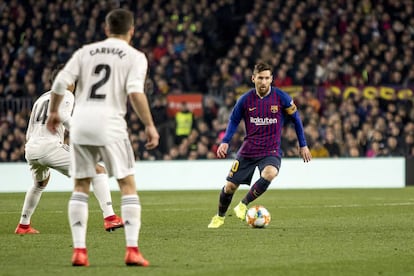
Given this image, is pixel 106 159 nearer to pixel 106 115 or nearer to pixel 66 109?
pixel 106 115

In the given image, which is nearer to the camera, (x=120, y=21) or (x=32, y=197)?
(x=120, y=21)

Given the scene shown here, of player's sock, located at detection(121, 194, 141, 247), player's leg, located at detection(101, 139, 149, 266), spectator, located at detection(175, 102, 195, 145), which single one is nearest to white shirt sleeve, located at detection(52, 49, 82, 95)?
player's leg, located at detection(101, 139, 149, 266)

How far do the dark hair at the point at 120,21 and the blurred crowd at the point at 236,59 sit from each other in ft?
47.9

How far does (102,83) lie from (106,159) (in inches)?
23.9

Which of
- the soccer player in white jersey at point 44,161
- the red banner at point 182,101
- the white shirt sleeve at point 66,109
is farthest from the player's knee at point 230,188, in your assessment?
the red banner at point 182,101

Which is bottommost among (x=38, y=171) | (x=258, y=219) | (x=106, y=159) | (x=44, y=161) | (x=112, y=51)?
(x=258, y=219)

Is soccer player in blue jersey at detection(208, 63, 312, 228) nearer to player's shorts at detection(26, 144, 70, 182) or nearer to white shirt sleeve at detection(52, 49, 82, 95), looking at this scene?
player's shorts at detection(26, 144, 70, 182)

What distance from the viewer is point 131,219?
7.72 metres

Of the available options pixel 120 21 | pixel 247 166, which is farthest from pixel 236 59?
pixel 120 21

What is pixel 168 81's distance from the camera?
80.8ft

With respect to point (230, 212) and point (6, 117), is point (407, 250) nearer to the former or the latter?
point (230, 212)

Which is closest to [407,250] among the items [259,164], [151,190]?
[259,164]

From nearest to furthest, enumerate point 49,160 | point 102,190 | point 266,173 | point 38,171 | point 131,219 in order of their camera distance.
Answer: point 131,219, point 102,190, point 49,160, point 38,171, point 266,173

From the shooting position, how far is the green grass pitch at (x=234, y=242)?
7.66m
